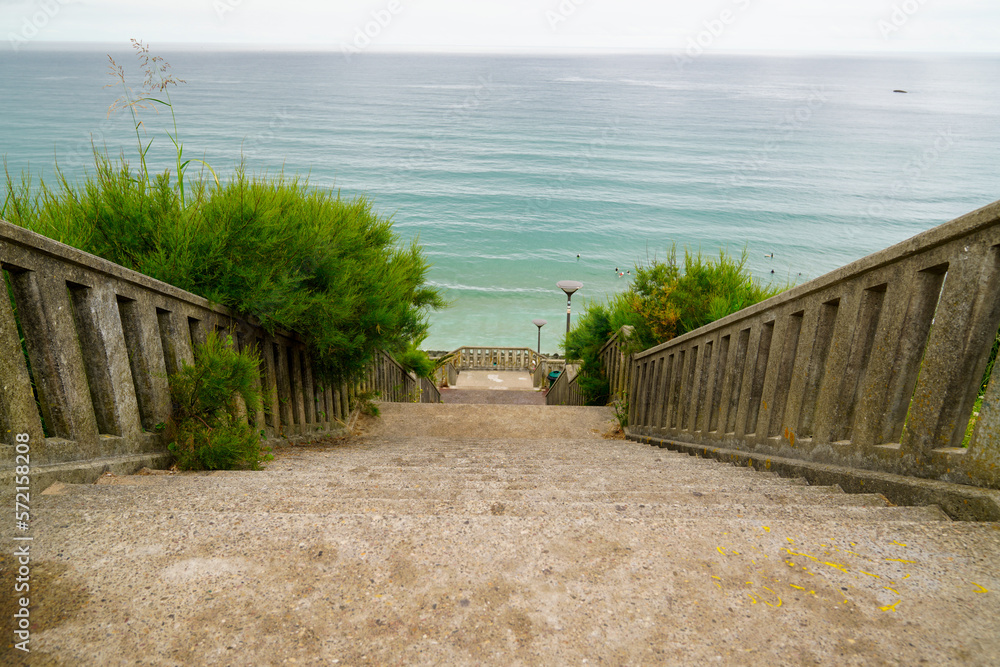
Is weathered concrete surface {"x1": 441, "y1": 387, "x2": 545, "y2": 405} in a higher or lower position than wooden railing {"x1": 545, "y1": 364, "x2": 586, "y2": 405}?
lower

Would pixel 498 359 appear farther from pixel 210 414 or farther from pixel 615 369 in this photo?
pixel 210 414

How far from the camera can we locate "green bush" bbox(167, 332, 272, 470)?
367cm

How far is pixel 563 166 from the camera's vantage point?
249 ft

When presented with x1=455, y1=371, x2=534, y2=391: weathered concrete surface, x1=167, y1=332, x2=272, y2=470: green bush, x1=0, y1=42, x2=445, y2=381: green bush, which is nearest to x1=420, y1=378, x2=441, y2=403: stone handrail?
x1=455, y1=371, x2=534, y2=391: weathered concrete surface

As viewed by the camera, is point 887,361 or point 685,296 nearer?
point 887,361

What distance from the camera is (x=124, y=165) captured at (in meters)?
4.26

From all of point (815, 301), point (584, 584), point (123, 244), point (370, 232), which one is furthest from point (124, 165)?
point (815, 301)

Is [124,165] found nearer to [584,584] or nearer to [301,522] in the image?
[301,522]

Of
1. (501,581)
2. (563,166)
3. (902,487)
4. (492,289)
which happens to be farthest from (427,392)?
(563,166)

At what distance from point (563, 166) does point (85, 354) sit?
76987mm

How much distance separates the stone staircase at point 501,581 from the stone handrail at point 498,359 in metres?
22.2

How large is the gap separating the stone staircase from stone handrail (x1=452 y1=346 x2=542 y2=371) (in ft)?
72.7

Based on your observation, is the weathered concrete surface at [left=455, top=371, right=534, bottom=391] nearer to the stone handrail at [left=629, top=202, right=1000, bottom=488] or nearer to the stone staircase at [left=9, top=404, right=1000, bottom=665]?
the stone handrail at [left=629, top=202, right=1000, bottom=488]

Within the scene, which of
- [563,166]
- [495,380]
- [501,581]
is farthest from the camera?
[563,166]
